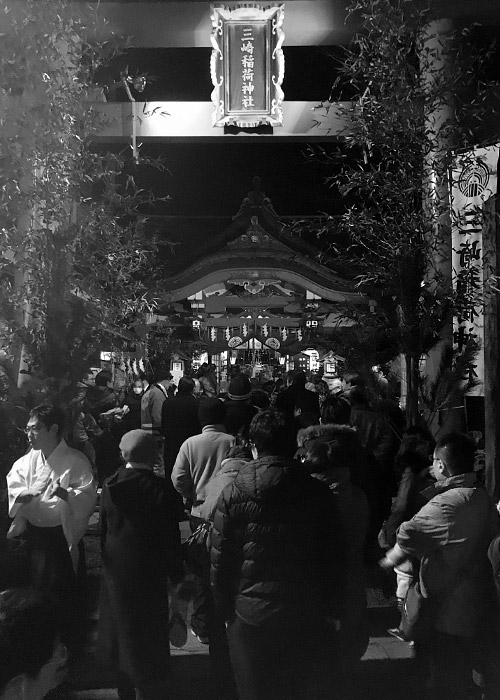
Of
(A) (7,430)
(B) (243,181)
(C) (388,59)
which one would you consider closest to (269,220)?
(B) (243,181)

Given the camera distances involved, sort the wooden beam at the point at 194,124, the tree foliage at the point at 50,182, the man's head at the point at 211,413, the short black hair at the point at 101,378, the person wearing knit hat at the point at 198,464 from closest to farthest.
A: the person wearing knit hat at the point at 198,464 → the man's head at the point at 211,413 → the tree foliage at the point at 50,182 → the short black hair at the point at 101,378 → the wooden beam at the point at 194,124

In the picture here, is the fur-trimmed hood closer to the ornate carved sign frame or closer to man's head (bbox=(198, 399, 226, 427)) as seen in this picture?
man's head (bbox=(198, 399, 226, 427))

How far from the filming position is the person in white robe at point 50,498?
4.31m

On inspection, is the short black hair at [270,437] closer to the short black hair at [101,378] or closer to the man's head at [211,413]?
the man's head at [211,413]

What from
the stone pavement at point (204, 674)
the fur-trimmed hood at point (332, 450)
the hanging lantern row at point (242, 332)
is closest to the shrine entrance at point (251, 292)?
the hanging lantern row at point (242, 332)

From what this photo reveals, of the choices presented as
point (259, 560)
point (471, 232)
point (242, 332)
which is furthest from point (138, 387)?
point (259, 560)

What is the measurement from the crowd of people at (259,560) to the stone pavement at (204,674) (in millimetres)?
115

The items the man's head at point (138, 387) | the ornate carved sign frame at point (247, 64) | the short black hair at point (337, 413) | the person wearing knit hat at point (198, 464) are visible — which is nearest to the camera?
the person wearing knit hat at point (198, 464)

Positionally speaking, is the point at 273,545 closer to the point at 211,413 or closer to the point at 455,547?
the point at 455,547

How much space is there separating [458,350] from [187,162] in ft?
31.0

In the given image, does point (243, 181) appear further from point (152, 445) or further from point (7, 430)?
point (152, 445)

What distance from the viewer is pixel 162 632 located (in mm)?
3994

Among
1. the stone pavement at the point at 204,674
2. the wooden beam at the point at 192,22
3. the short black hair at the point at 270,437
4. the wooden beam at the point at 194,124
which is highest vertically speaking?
the wooden beam at the point at 192,22

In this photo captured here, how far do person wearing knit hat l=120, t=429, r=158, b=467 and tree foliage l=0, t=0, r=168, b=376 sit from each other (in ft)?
7.52
